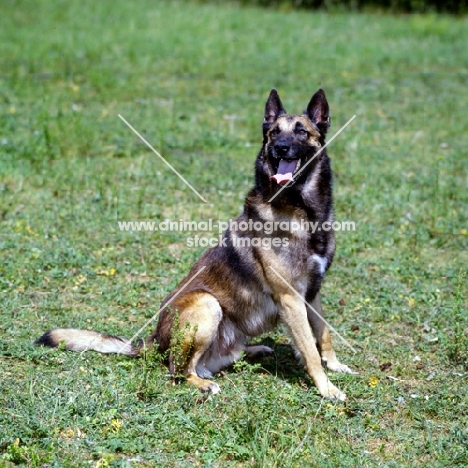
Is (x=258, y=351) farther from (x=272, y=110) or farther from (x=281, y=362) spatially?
(x=272, y=110)

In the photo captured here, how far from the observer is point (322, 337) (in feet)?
17.4

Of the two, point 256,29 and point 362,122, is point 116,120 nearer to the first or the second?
point 362,122

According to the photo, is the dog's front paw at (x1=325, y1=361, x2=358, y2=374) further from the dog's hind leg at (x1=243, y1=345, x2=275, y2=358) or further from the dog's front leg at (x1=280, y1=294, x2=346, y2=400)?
the dog's hind leg at (x1=243, y1=345, x2=275, y2=358)

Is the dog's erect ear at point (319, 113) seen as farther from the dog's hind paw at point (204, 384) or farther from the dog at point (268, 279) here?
the dog's hind paw at point (204, 384)

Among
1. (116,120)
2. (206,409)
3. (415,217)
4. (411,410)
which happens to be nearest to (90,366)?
(206,409)

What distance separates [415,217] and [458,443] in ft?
12.8

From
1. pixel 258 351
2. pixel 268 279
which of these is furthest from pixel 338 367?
pixel 268 279

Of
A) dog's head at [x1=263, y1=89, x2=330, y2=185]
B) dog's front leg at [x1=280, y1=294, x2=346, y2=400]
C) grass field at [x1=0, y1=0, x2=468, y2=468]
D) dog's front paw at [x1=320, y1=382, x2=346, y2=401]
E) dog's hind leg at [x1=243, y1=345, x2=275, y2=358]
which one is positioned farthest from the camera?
dog's hind leg at [x1=243, y1=345, x2=275, y2=358]

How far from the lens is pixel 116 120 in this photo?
33.5ft

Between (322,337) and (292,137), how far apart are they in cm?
148

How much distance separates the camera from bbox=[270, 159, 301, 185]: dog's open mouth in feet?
16.6

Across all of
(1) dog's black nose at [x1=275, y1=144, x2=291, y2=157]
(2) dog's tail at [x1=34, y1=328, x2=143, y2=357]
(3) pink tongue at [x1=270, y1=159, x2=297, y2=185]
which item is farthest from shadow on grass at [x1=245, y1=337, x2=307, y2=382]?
(1) dog's black nose at [x1=275, y1=144, x2=291, y2=157]

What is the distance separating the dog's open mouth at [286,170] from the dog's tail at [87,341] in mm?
1590

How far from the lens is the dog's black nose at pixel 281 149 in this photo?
4992mm
